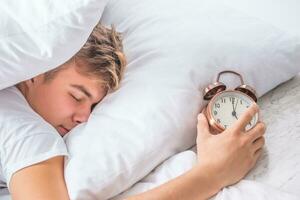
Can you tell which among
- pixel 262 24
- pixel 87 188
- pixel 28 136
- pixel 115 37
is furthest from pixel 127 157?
pixel 262 24

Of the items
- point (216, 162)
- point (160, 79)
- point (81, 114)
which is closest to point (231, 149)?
point (216, 162)

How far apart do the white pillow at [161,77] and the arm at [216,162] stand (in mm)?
62

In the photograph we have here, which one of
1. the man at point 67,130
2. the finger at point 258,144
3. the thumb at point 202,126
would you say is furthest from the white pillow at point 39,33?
the finger at point 258,144

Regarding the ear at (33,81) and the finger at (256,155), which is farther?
the ear at (33,81)

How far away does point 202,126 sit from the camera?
918 mm

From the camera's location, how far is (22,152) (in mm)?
917

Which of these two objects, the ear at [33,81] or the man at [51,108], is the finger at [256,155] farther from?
the ear at [33,81]

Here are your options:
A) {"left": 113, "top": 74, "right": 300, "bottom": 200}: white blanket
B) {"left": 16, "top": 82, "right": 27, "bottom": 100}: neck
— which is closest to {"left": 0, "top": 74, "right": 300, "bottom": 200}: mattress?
{"left": 113, "top": 74, "right": 300, "bottom": 200}: white blanket

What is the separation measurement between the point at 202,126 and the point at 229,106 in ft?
0.24

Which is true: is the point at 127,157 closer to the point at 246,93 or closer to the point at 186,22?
the point at 246,93

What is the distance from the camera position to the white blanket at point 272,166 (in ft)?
2.72

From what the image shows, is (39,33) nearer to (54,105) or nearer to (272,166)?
(54,105)

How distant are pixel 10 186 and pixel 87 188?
0.16 metres

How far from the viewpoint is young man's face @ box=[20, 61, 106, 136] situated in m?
1.02
